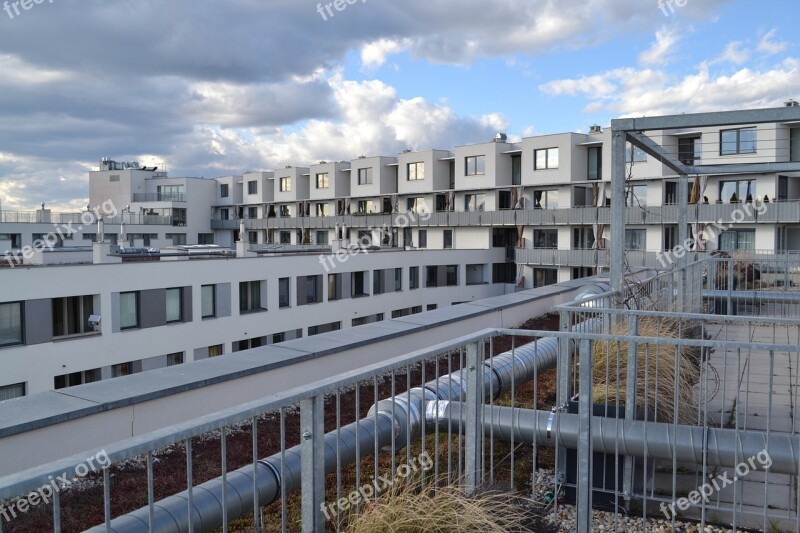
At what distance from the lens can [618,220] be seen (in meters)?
8.84

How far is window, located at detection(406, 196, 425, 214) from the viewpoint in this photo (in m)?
59.8

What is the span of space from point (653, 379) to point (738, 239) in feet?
127

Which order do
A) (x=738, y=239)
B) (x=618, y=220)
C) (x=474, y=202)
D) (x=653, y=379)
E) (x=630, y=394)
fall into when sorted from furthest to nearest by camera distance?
(x=474, y=202)
(x=738, y=239)
(x=618, y=220)
(x=653, y=379)
(x=630, y=394)

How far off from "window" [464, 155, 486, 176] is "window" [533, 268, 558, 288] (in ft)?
29.9

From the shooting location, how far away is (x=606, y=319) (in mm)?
8227

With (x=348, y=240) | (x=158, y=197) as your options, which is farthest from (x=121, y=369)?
(x=158, y=197)

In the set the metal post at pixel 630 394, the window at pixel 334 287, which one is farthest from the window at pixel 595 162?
the metal post at pixel 630 394

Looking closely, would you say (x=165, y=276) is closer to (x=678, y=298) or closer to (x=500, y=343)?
(x=500, y=343)

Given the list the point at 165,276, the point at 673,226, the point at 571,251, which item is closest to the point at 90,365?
the point at 165,276

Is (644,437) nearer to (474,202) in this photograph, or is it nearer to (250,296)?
(250,296)

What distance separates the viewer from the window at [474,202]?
5553cm

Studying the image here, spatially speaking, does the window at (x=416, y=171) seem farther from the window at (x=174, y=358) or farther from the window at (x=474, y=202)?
the window at (x=174, y=358)

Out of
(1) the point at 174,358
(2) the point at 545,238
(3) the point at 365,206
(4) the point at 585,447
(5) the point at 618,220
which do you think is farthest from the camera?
(3) the point at 365,206

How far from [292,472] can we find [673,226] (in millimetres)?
44726
